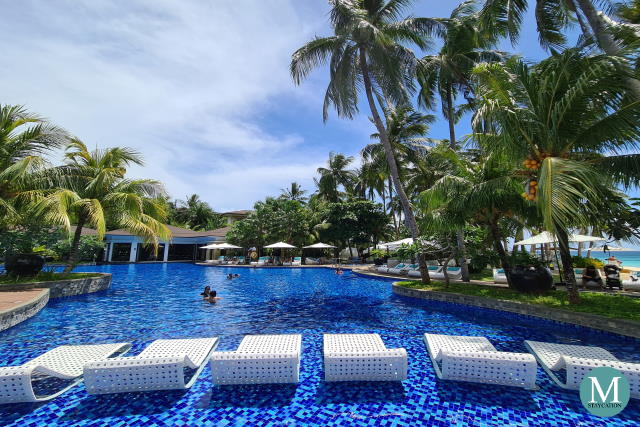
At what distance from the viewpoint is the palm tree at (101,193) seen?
1152 cm

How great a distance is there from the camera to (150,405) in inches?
146

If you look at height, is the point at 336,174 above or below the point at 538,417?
above

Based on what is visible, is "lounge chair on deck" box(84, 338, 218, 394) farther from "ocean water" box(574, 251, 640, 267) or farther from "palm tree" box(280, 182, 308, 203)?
"ocean water" box(574, 251, 640, 267)

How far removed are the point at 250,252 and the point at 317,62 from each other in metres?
21.2

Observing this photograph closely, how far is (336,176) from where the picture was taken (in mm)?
35969

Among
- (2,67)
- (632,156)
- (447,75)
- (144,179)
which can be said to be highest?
(447,75)

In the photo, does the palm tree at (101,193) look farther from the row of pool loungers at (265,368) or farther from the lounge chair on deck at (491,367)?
the lounge chair on deck at (491,367)

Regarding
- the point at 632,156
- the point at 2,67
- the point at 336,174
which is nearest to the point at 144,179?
the point at 2,67

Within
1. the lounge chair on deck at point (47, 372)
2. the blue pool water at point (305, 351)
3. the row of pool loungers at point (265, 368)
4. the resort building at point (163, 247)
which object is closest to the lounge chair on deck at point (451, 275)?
the blue pool water at point (305, 351)

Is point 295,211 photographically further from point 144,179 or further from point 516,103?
point 516,103

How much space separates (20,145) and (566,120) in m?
17.6

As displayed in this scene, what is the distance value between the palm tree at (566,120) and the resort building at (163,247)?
30.7 meters

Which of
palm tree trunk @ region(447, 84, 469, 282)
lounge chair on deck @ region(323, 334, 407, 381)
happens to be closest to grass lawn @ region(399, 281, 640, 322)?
palm tree trunk @ region(447, 84, 469, 282)

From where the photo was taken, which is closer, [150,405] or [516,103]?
[150,405]
